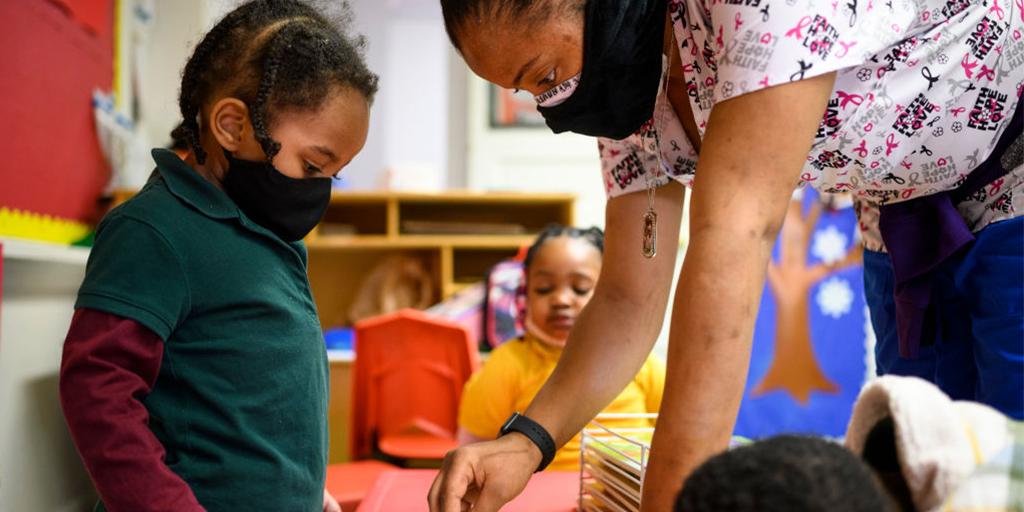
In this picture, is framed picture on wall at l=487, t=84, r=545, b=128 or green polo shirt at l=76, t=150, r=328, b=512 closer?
green polo shirt at l=76, t=150, r=328, b=512

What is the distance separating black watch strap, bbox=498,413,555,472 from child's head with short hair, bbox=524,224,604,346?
3.80ft

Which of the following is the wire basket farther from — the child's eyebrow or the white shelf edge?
the white shelf edge

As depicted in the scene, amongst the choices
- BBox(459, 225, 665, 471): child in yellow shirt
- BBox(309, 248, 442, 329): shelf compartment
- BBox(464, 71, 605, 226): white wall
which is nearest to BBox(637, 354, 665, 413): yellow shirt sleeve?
BBox(459, 225, 665, 471): child in yellow shirt

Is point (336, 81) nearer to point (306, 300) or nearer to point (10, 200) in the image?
point (306, 300)

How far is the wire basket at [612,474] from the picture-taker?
2.73ft

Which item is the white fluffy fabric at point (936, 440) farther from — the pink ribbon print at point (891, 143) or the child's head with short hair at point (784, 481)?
the pink ribbon print at point (891, 143)

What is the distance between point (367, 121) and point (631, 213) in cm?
34

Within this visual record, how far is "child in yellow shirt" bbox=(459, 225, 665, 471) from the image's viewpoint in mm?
1981

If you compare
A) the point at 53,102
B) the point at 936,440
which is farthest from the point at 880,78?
the point at 53,102

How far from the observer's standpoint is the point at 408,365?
7.88 ft

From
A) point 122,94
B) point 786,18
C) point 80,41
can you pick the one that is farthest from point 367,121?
point 122,94

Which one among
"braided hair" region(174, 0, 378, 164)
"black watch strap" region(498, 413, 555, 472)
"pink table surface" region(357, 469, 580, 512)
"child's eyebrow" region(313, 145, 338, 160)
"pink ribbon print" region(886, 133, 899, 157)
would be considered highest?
"braided hair" region(174, 0, 378, 164)

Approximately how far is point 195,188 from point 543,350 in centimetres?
133

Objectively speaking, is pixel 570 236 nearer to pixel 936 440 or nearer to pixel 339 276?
pixel 339 276
